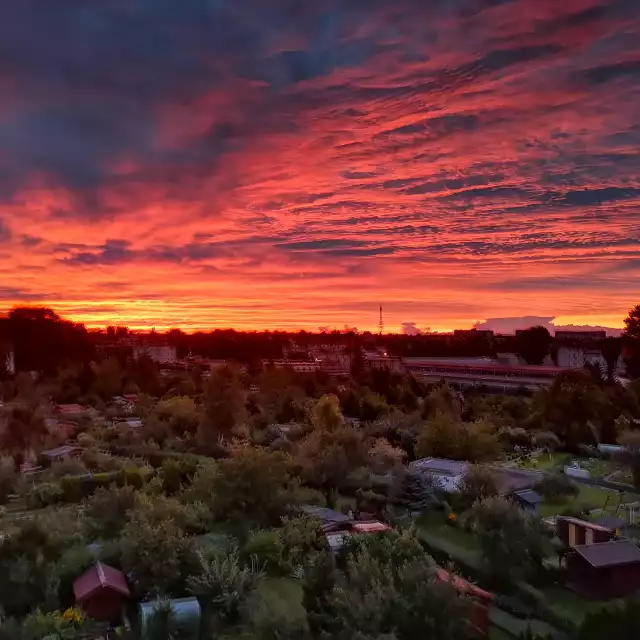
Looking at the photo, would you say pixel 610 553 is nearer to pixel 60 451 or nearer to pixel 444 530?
pixel 444 530

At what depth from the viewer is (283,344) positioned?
82750 mm

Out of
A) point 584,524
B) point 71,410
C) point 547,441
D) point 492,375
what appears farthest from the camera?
point 492,375

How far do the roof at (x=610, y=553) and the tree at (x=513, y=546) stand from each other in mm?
895

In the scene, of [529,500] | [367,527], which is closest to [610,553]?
[367,527]

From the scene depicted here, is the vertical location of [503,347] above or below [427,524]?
above

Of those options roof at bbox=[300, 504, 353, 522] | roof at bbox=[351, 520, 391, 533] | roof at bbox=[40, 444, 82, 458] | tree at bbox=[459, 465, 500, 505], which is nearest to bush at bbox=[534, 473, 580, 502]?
tree at bbox=[459, 465, 500, 505]

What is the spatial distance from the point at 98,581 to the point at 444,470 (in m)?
14.1

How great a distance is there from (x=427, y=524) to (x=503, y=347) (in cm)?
5385

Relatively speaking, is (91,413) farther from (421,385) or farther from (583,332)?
(583,332)

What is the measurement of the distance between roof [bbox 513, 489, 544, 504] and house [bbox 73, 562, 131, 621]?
12.4 metres

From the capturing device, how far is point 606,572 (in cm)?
1430

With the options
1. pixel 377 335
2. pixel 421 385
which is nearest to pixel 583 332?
pixel 377 335

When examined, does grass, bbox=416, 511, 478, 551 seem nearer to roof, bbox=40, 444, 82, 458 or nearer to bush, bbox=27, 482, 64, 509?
bush, bbox=27, 482, 64, 509

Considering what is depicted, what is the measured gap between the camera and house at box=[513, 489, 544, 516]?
2038 cm
